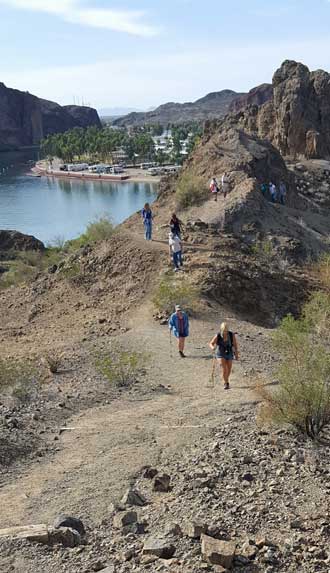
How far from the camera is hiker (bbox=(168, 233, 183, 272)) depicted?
16.2 m

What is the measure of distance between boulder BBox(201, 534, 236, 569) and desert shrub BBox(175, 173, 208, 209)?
20949 millimetres

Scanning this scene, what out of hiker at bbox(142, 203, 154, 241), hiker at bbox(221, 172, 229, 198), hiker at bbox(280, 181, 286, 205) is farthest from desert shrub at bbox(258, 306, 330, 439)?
hiker at bbox(280, 181, 286, 205)

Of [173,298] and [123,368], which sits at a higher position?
[173,298]

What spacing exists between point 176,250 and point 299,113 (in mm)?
32624

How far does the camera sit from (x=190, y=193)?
85.0 feet

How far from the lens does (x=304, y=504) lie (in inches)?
240

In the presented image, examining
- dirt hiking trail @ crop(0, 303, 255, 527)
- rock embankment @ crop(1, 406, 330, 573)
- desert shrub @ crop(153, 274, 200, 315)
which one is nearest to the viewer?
rock embankment @ crop(1, 406, 330, 573)

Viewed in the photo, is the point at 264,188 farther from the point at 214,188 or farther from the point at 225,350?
the point at 225,350

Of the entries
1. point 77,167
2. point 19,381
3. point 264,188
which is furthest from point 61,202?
point 19,381

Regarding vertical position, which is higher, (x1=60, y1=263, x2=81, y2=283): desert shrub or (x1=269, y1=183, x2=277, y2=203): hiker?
(x1=269, y1=183, x2=277, y2=203): hiker

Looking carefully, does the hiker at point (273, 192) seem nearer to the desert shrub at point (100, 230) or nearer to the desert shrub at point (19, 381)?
the desert shrub at point (100, 230)

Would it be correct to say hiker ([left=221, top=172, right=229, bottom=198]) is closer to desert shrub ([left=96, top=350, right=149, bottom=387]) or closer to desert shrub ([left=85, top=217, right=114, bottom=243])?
desert shrub ([left=85, top=217, right=114, bottom=243])

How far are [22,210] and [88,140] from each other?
204 ft

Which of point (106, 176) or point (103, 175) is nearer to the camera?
point (106, 176)
